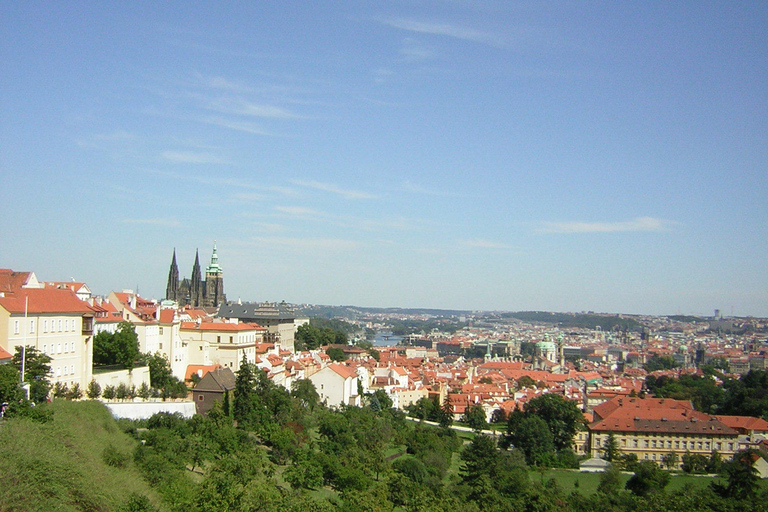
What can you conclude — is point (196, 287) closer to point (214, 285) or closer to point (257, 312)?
point (214, 285)

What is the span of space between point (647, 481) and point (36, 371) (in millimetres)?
29457

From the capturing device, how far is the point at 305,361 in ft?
196

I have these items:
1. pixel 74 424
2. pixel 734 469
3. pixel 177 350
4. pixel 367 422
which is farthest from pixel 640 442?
pixel 74 424

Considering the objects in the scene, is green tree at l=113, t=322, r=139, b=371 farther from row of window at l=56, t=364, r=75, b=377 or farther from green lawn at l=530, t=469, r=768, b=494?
green lawn at l=530, t=469, r=768, b=494

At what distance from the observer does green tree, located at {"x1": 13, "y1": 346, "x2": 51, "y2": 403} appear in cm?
2525

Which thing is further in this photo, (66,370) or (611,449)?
(611,449)

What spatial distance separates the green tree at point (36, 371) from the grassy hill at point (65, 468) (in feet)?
4.96

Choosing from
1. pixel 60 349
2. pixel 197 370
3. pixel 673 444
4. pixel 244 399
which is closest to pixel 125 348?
pixel 60 349

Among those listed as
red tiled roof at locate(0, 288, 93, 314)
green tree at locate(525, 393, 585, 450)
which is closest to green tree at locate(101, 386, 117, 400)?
red tiled roof at locate(0, 288, 93, 314)

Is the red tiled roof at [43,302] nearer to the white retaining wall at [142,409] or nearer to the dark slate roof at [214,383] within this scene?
the white retaining wall at [142,409]

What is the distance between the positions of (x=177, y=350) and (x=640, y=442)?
3379 centimetres

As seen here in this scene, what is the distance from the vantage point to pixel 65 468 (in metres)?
17.7

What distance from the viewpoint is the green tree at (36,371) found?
2525 cm

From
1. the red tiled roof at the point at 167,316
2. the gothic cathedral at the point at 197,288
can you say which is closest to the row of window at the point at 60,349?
the red tiled roof at the point at 167,316
